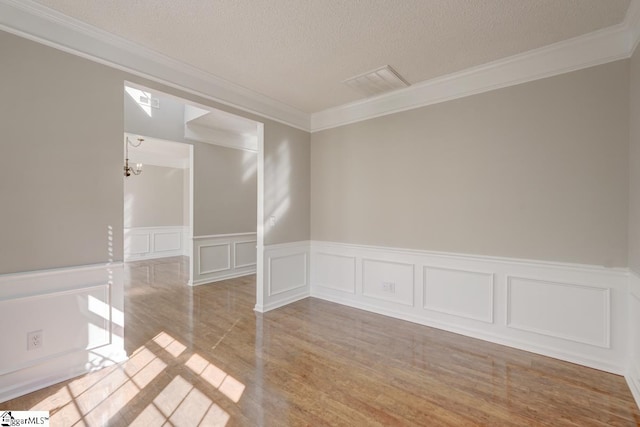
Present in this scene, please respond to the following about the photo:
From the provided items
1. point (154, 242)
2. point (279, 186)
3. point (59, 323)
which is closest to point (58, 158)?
point (59, 323)

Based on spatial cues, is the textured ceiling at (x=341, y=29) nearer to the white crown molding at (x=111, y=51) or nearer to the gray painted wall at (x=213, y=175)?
the white crown molding at (x=111, y=51)

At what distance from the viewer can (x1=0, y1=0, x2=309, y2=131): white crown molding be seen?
2148mm

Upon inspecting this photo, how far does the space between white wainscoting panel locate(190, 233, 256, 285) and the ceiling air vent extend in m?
3.79

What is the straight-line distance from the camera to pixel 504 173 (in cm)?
298

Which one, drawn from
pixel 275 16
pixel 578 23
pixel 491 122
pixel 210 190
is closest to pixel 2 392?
pixel 275 16

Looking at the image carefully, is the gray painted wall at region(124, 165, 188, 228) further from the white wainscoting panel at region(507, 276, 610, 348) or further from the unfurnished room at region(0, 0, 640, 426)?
the white wainscoting panel at region(507, 276, 610, 348)

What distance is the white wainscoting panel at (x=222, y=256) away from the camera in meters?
5.36

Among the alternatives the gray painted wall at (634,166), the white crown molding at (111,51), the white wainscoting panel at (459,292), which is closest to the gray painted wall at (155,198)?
the white crown molding at (111,51)

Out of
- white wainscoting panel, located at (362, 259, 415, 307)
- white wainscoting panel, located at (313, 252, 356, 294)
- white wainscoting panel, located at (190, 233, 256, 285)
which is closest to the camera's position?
white wainscoting panel, located at (362, 259, 415, 307)

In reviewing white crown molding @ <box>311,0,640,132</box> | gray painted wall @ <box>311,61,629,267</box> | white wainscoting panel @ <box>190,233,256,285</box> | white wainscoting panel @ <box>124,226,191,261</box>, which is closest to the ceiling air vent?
white crown molding @ <box>311,0,640,132</box>

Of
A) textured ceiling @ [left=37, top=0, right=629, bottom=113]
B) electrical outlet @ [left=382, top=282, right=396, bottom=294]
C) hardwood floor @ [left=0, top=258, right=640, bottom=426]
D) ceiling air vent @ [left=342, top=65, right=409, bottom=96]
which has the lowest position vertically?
hardwood floor @ [left=0, top=258, right=640, bottom=426]

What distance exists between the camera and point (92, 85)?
247cm

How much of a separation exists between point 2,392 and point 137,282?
3.64m

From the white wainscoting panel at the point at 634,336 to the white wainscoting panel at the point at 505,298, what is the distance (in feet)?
0.23
